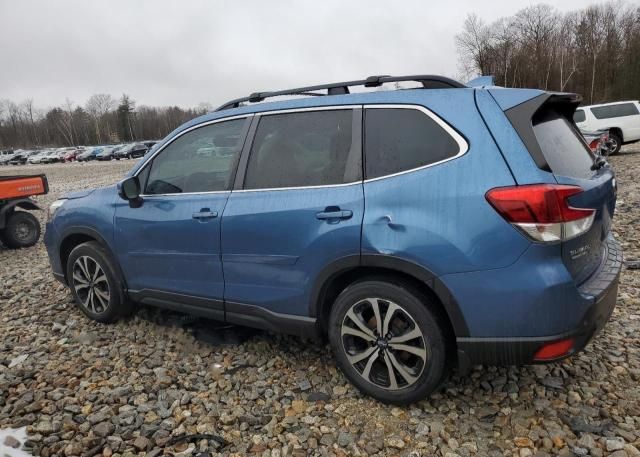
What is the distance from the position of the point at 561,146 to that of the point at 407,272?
110cm

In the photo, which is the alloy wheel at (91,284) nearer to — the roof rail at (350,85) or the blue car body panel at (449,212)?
the roof rail at (350,85)

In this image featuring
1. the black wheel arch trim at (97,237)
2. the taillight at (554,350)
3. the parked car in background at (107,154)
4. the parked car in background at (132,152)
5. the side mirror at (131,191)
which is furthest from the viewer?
the parked car in background at (107,154)

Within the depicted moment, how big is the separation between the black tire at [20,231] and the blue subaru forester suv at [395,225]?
5945 millimetres

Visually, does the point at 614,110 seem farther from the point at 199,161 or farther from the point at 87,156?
the point at 87,156

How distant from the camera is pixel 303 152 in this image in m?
2.89

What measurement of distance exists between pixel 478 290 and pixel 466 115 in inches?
34.9

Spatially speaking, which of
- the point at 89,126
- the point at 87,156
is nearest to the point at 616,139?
the point at 87,156

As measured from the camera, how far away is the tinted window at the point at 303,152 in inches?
107

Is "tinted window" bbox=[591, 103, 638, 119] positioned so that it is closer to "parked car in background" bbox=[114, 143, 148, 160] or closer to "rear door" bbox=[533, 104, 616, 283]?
"rear door" bbox=[533, 104, 616, 283]

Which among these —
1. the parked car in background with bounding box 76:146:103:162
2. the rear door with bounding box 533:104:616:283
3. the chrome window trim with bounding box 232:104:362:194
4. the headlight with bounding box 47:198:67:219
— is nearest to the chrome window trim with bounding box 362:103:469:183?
the chrome window trim with bounding box 232:104:362:194

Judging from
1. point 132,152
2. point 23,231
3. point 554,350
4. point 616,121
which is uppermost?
point 132,152

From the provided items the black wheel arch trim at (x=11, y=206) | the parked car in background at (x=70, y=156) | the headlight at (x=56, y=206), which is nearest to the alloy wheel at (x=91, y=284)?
the headlight at (x=56, y=206)

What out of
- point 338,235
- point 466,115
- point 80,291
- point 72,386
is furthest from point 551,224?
point 80,291

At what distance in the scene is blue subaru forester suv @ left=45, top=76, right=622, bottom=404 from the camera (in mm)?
2189
